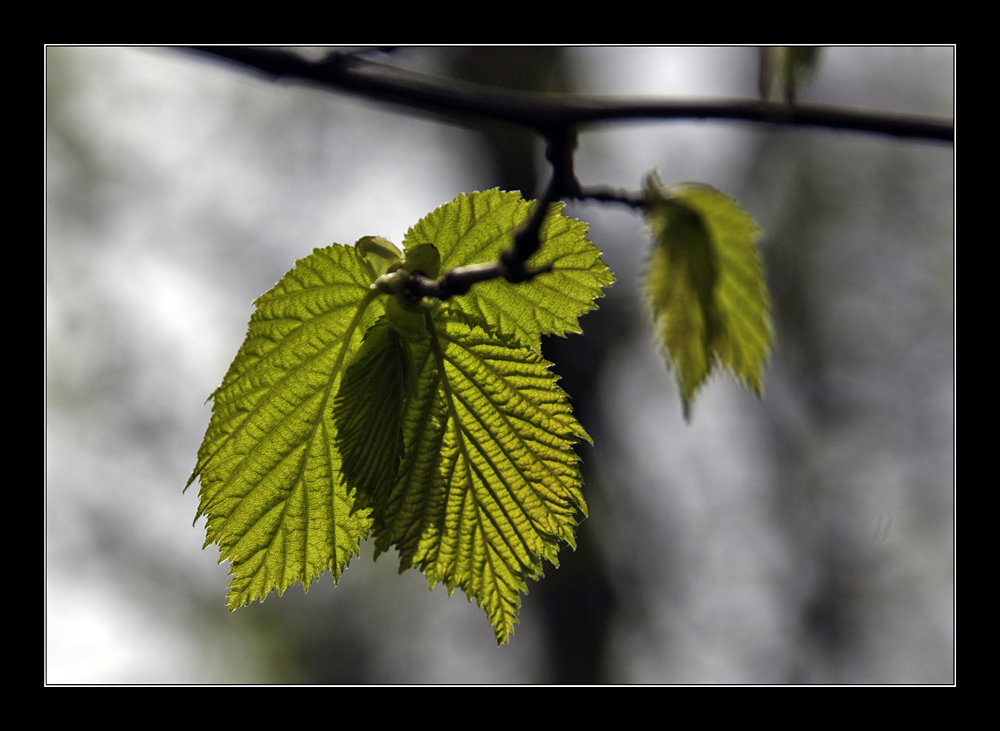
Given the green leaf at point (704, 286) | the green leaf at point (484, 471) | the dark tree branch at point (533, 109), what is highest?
the dark tree branch at point (533, 109)

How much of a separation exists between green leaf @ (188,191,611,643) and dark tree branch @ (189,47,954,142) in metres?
0.24

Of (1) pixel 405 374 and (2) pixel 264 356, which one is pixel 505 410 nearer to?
(1) pixel 405 374

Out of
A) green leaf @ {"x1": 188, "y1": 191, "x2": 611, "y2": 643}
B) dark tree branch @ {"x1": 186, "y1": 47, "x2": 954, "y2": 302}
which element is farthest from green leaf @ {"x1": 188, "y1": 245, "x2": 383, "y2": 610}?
dark tree branch @ {"x1": 186, "y1": 47, "x2": 954, "y2": 302}

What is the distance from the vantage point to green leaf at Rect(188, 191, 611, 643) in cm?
66

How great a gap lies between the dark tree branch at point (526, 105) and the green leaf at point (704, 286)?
8 cm

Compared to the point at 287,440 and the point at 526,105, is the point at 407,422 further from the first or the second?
the point at 526,105

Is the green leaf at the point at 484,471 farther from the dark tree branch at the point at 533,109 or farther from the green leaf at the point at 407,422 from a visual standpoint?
the dark tree branch at the point at 533,109

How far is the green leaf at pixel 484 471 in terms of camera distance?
0.70 metres

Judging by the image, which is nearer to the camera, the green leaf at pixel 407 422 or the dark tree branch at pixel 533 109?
the dark tree branch at pixel 533 109

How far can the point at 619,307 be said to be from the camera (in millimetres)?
4340

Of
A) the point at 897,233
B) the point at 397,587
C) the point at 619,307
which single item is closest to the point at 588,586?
the point at 619,307

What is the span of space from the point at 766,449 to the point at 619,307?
2180 mm

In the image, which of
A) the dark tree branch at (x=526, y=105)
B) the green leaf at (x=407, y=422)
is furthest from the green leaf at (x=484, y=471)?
the dark tree branch at (x=526, y=105)

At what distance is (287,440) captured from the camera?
70cm
